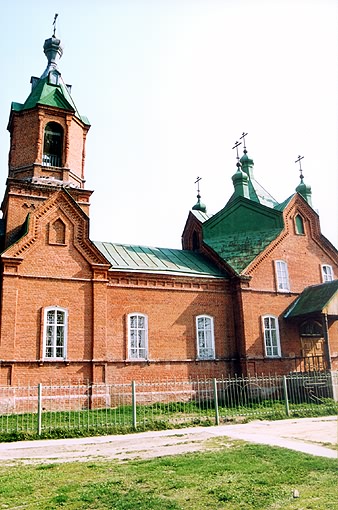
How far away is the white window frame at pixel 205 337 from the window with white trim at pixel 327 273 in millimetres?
6930

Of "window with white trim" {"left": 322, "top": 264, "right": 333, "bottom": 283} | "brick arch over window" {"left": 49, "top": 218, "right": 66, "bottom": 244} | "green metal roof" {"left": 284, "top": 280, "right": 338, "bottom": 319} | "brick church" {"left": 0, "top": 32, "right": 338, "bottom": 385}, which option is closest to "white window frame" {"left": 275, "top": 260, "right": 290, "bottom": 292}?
"brick church" {"left": 0, "top": 32, "right": 338, "bottom": 385}

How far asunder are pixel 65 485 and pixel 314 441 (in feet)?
18.7

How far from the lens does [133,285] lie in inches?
713

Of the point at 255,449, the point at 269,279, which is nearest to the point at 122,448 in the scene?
the point at 255,449

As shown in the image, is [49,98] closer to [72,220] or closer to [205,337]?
[72,220]

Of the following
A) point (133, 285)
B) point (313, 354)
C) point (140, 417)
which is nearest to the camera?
point (140, 417)

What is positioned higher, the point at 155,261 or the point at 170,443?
the point at 155,261

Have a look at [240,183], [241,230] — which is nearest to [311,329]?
[241,230]

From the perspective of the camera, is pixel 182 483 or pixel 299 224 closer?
pixel 182 483

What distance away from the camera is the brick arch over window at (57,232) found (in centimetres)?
1677

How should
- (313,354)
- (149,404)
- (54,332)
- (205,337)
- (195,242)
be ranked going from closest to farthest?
(54,332) → (149,404) → (205,337) → (313,354) → (195,242)

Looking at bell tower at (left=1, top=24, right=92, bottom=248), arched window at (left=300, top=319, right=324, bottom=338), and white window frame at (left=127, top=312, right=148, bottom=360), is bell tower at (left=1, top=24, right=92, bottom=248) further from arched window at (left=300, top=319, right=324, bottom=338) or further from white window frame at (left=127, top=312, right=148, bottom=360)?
arched window at (left=300, top=319, right=324, bottom=338)

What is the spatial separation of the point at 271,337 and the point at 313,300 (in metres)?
2.46

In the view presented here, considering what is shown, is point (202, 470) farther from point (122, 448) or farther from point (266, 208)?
point (266, 208)
